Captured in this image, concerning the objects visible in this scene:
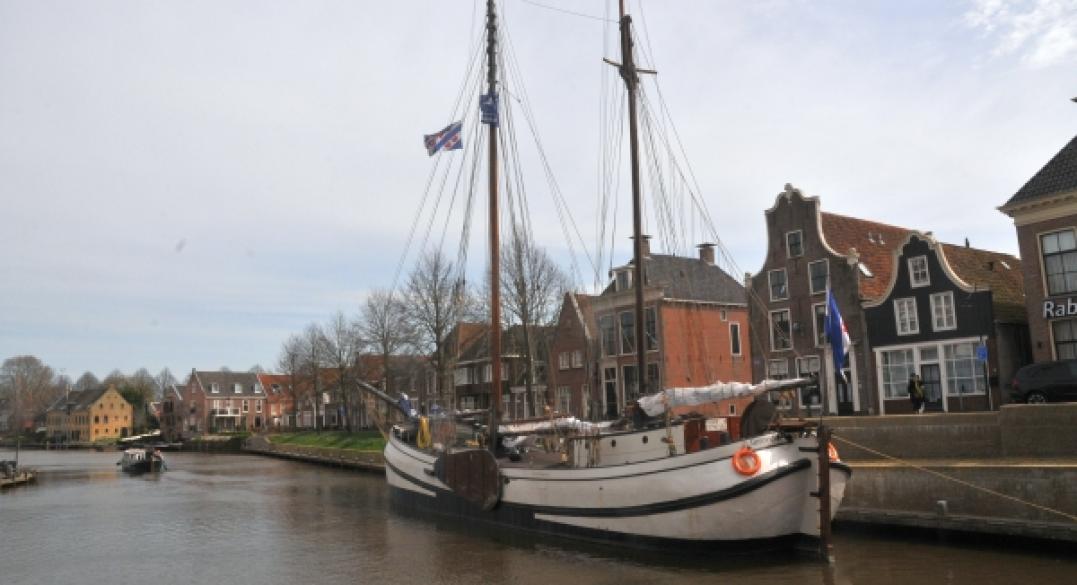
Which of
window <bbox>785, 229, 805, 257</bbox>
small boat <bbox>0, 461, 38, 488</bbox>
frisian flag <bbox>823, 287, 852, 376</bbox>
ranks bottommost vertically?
small boat <bbox>0, 461, 38, 488</bbox>

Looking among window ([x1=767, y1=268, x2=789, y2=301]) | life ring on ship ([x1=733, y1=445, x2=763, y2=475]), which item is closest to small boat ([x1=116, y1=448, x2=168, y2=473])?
window ([x1=767, y1=268, x2=789, y2=301])

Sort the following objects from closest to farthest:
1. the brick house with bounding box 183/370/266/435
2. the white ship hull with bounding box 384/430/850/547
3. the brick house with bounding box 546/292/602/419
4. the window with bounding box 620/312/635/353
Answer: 1. the white ship hull with bounding box 384/430/850/547
2. the window with bounding box 620/312/635/353
3. the brick house with bounding box 546/292/602/419
4. the brick house with bounding box 183/370/266/435

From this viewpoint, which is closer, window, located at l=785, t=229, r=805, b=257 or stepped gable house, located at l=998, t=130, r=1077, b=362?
stepped gable house, located at l=998, t=130, r=1077, b=362

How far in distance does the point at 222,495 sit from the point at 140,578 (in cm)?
2089

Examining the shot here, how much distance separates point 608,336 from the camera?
46.7 m

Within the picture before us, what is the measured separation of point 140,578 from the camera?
736 inches

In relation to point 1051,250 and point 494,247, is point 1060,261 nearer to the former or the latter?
point 1051,250

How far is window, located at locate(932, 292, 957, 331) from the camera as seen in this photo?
3042 cm

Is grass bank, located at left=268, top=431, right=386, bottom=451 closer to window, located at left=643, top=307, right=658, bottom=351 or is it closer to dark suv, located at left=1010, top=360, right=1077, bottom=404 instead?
window, located at left=643, top=307, right=658, bottom=351

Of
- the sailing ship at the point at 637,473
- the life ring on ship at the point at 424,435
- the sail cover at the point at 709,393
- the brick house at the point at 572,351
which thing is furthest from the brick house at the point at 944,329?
the brick house at the point at 572,351

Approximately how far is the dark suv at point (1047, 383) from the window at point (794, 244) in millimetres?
13346

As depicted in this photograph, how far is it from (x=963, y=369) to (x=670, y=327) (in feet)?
55.2

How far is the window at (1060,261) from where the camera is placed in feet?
84.4

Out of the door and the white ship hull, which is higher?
the door
